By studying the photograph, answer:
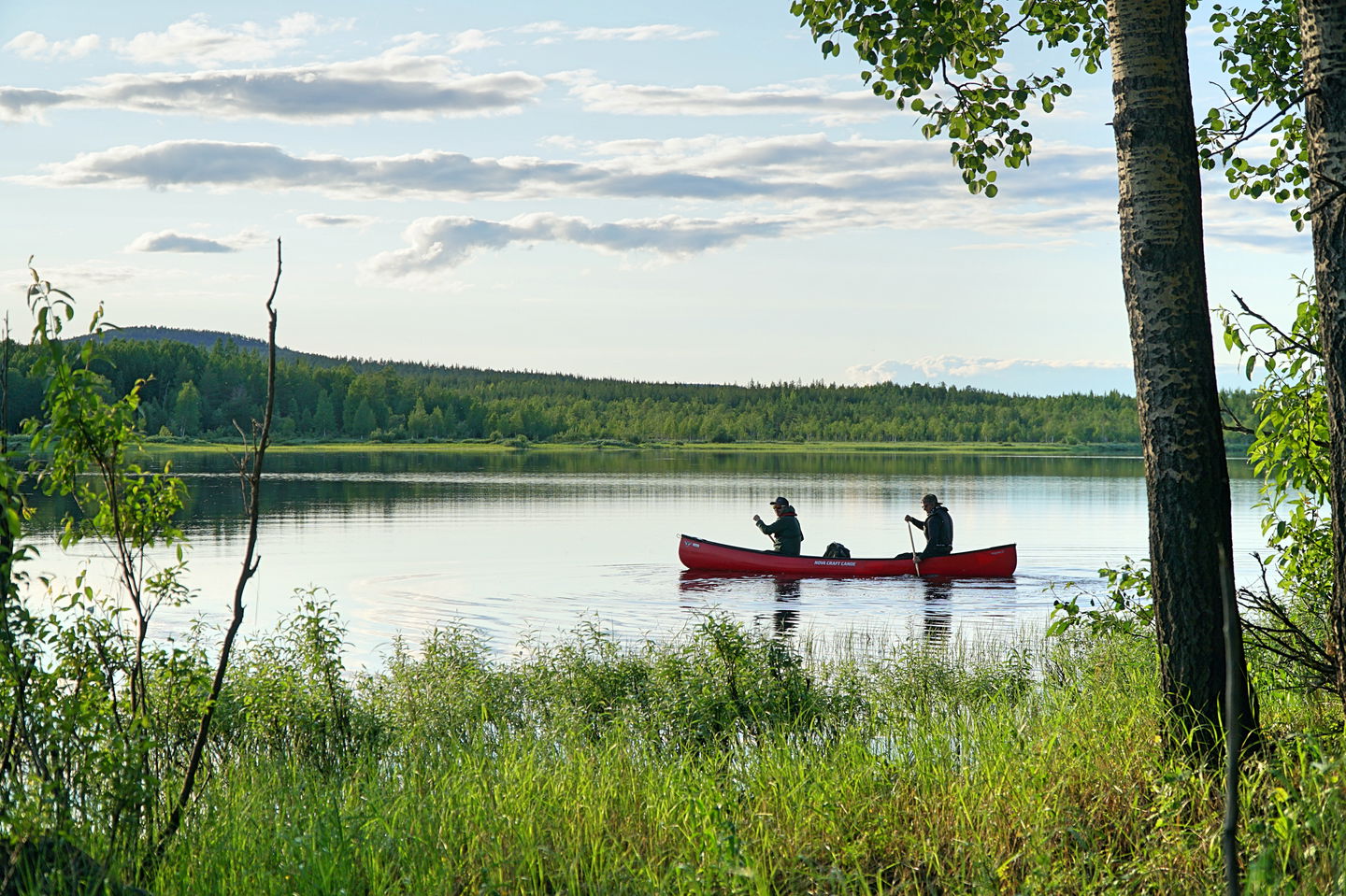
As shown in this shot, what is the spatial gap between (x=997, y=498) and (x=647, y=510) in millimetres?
19849

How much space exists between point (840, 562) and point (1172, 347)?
2028cm

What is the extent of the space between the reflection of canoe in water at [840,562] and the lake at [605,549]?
1.09ft

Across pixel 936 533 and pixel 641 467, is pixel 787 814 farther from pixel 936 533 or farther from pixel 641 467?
pixel 641 467

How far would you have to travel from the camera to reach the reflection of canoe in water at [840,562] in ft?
83.6

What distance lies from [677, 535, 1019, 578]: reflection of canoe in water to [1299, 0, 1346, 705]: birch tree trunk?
67.1 ft

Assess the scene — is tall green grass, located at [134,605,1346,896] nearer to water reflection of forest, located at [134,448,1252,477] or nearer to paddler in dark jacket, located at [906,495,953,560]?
paddler in dark jacket, located at [906,495,953,560]

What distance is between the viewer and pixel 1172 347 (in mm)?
5512

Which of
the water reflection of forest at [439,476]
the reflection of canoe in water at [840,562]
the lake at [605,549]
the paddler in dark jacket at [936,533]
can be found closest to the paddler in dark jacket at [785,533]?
the reflection of canoe in water at [840,562]

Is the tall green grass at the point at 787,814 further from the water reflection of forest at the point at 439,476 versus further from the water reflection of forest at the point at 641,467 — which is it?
the water reflection of forest at the point at 641,467

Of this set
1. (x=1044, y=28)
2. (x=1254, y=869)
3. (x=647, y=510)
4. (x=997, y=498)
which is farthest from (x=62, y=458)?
(x=997, y=498)

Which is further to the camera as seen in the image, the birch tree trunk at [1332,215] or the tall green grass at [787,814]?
the birch tree trunk at [1332,215]

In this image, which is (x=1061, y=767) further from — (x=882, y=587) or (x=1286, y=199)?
(x=882, y=587)

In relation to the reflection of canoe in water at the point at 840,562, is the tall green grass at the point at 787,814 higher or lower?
higher

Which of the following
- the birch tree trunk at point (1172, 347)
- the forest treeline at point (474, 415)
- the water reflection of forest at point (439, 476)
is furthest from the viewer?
the forest treeline at point (474, 415)
